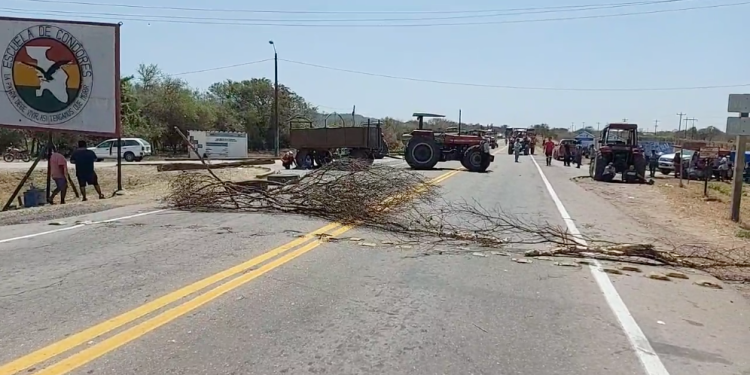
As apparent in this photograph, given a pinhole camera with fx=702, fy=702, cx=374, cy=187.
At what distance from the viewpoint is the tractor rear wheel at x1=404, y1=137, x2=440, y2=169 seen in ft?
111

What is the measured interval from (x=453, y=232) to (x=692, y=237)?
5.04m

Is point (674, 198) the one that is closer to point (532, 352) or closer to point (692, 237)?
point (692, 237)

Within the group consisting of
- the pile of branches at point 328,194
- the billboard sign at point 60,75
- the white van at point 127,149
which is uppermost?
the billboard sign at point 60,75

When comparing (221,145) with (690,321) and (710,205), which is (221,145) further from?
(690,321)

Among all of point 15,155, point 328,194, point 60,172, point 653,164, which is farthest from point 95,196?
point 15,155

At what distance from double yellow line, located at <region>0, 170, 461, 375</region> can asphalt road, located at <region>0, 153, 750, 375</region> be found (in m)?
0.02

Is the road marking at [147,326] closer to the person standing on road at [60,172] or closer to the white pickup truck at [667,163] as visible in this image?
the person standing on road at [60,172]

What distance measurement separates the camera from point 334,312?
22.2 feet

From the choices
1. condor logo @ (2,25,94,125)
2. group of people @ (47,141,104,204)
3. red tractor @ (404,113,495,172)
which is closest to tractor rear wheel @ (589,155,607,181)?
red tractor @ (404,113,495,172)

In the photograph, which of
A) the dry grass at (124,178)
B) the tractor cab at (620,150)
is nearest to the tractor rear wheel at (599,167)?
the tractor cab at (620,150)

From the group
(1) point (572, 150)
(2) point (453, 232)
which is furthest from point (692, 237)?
(1) point (572, 150)

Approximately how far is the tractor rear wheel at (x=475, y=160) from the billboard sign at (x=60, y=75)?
1757cm

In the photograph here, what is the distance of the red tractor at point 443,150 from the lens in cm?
3372

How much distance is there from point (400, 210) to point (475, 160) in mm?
20721
